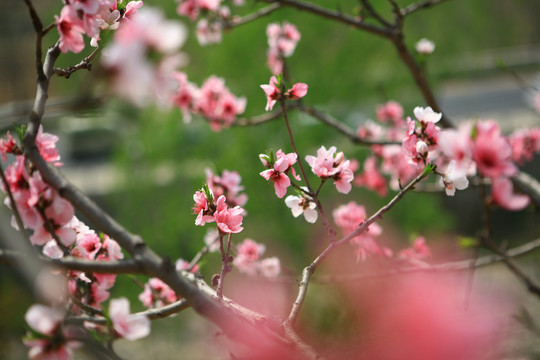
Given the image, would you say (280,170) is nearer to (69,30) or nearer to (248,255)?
(69,30)

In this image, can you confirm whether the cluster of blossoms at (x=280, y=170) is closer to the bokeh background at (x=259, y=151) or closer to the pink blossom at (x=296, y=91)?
the pink blossom at (x=296, y=91)

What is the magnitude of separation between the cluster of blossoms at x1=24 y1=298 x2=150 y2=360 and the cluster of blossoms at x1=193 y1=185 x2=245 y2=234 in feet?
1.30

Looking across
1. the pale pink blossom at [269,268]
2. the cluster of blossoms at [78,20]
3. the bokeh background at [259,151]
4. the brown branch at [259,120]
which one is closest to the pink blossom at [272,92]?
the cluster of blossoms at [78,20]

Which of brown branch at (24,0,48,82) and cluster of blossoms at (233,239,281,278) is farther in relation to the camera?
cluster of blossoms at (233,239,281,278)

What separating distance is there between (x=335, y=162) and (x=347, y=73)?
4965 millimetres

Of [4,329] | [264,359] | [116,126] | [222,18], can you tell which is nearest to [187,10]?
[222,18]

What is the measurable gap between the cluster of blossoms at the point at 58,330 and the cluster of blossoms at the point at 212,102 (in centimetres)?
177

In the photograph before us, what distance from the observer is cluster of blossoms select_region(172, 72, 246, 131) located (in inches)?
98.7

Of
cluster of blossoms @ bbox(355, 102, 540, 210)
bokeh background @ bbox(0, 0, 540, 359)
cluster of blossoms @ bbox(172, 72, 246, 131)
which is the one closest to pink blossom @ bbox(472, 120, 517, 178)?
cluster of blossoms @ bbox(355, 102, 540, 210)

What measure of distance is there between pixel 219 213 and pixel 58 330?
Answer: 1.59 ft

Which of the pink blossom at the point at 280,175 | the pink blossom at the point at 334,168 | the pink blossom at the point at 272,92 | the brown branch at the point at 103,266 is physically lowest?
the brown branch at the point at 103,266

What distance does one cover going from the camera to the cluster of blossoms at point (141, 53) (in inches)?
23.2

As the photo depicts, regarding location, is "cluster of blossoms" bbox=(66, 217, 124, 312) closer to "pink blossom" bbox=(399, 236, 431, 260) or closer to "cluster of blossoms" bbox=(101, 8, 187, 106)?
"cluster of blossoms" bbox=(101, 8, 187, 106)

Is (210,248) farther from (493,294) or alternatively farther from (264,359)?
(493,294)
